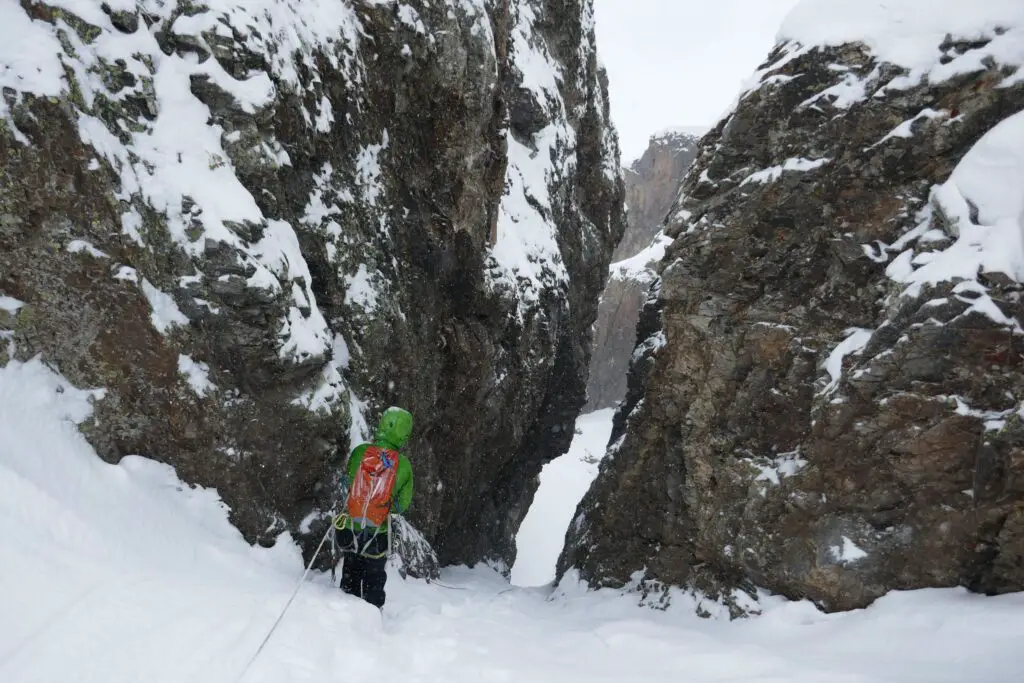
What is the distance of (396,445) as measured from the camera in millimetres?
6316

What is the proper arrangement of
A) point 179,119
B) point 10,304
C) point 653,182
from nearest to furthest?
point 10,304
point 179,119
point 653,182

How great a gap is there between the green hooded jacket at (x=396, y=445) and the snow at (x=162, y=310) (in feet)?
7.12

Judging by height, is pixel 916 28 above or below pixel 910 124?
above

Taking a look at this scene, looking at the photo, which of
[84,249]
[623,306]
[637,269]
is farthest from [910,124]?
[637,269]

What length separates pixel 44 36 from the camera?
565cm

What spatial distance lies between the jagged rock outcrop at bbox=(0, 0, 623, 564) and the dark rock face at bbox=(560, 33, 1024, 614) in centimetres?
366

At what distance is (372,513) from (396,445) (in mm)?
707

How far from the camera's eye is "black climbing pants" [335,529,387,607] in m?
6.08

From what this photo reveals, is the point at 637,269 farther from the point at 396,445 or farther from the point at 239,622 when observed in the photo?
the point at 239,622

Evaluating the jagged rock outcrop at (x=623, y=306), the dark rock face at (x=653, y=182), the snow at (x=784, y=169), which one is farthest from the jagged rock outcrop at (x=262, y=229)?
the dark rock face at (x=653, y=182)

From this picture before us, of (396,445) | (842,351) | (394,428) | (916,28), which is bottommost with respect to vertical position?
(396,445)

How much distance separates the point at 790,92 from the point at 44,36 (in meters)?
8.64

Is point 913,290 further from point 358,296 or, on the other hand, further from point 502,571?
point 502,571

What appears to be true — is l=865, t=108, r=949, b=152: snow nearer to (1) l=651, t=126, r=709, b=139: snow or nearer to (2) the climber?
(2) the climber
